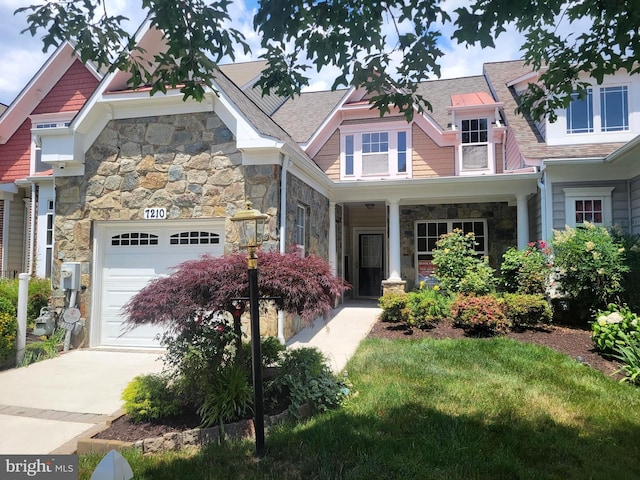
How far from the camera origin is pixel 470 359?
587 cm

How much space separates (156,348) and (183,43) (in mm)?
5969

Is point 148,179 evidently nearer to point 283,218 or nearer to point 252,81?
point 283,218

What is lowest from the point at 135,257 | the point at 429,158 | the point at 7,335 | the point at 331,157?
the point at 7,335

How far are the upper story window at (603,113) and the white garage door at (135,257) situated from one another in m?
8.85

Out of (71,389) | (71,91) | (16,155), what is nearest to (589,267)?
(71,389)

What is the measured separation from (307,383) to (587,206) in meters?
8.11

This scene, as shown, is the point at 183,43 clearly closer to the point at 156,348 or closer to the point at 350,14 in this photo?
the point at 350,14

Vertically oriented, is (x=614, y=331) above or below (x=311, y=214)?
below

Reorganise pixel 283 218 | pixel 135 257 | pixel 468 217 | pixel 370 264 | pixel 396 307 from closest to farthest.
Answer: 1. pixel 283 218
2. pixel 135 257
3. pixel 396 307
4. pixel 468 217
5. pixel 370 264

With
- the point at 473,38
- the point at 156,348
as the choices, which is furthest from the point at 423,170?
the point at 473,38

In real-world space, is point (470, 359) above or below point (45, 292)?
below

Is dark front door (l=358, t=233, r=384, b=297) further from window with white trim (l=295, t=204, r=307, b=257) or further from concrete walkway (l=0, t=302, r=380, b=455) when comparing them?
window with white trim (l=295, t=204, r=307, b=257)

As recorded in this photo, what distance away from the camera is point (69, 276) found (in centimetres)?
742

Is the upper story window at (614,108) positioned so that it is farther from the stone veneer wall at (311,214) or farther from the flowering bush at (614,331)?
the stone veneer wall at (311,214)
